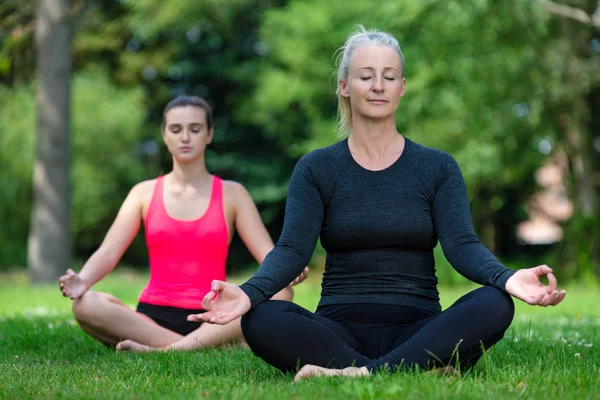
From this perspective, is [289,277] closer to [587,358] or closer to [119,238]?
[587,358]

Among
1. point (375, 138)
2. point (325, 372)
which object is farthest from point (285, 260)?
point (375, 138)

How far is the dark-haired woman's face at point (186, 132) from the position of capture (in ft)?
18.9

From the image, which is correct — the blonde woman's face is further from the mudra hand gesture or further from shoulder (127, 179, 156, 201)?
shoulder (127, 179, 156, 201)

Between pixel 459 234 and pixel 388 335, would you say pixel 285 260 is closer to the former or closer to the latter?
pixel 388 335

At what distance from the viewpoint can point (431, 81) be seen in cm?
2072

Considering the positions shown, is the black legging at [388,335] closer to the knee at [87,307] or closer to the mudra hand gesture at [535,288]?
the mudra hand gesture at [535,288]

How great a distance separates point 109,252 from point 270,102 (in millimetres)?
22655

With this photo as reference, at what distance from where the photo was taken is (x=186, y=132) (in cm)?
577

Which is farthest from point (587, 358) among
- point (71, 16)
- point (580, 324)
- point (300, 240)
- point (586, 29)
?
point (586, 29)

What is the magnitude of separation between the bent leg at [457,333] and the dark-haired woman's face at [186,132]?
8.72 ft

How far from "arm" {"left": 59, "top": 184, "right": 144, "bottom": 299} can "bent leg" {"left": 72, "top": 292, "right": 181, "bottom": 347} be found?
11 cm

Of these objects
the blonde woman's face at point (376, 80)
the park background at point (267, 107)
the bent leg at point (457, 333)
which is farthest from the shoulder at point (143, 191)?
the bent leg at point (457, 333)

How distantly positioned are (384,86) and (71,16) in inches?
518

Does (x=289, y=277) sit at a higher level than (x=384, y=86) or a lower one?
lower
